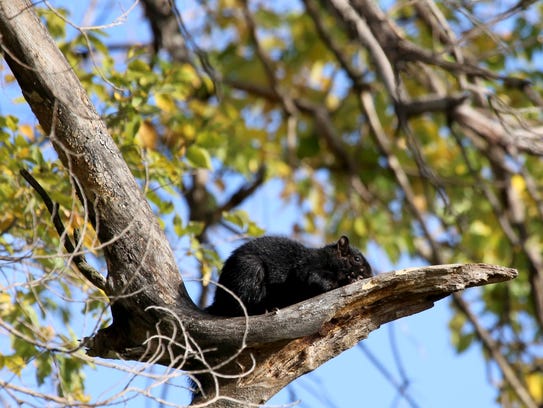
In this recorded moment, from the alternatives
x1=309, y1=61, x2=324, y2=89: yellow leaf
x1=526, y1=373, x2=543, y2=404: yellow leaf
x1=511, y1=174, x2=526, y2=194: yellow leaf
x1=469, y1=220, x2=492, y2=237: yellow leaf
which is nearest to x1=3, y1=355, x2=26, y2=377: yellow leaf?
x1=469, y1=220, x2=492, y2=237: yellow leaf

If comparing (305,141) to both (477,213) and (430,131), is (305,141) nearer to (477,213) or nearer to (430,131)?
(430,131)

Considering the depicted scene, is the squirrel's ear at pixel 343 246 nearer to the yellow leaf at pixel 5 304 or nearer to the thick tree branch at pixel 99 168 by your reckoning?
the thick tree branch at pixel 99 168

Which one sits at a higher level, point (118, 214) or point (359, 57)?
point (359, 57)

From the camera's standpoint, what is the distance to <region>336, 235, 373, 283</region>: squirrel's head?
219 inches

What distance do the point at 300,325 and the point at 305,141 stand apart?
5488 millimetres

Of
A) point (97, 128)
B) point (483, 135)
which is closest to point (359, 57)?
point (483, 135)

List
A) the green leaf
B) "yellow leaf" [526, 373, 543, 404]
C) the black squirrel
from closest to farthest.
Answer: the black squirrel
the green leaf
"yellow leaf" [526, 373, 543, 404]

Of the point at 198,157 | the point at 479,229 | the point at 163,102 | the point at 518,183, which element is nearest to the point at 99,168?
the point at 198,157

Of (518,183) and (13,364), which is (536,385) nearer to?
(518,183)

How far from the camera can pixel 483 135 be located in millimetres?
Answer: 6875

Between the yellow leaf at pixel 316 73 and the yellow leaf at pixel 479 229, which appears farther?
the yellow leaf at pixel 316 73

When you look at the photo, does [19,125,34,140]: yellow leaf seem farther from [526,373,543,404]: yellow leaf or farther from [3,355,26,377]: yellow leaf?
[526,373,543,404]: yellow leaf

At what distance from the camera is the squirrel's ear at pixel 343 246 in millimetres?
5656

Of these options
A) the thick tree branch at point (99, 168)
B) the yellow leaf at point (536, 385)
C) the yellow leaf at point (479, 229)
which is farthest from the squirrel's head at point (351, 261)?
the yellow leaf at point (536, 385)
